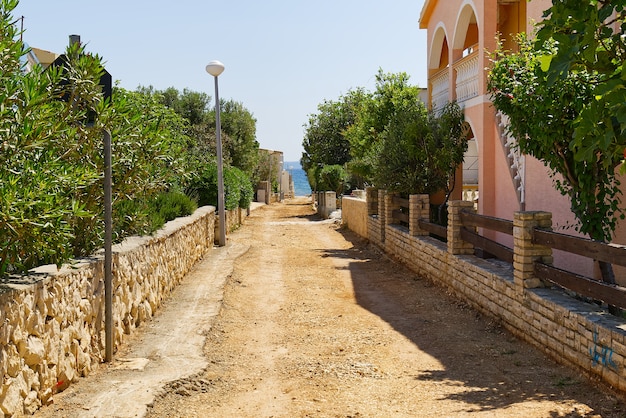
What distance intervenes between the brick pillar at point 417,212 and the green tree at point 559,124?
575cm

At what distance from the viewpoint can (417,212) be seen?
47.5 ft

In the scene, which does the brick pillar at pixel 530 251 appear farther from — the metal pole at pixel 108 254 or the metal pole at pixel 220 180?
the metal pole at pixel 220 180

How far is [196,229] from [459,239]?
6490 mm

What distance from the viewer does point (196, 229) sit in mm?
15141

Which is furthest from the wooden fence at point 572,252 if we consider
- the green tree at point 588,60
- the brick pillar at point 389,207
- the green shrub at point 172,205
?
the brick pillar at point 389,207

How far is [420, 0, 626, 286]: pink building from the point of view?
11.2 m

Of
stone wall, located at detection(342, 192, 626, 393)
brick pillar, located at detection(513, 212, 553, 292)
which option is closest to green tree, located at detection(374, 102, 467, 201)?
stone wall, located at detection(342, 192, 626, 393)

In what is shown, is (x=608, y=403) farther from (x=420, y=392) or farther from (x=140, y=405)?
(x=140, y=405)

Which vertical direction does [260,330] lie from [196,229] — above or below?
below

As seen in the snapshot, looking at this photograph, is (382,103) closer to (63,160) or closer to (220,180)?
(220,180)

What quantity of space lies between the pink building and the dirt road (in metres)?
Answer: 2.36

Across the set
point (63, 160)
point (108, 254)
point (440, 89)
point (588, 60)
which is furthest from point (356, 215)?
point (588, 60)

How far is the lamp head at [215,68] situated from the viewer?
18.1 meters

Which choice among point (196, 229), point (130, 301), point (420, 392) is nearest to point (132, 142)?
point (130, 301)
